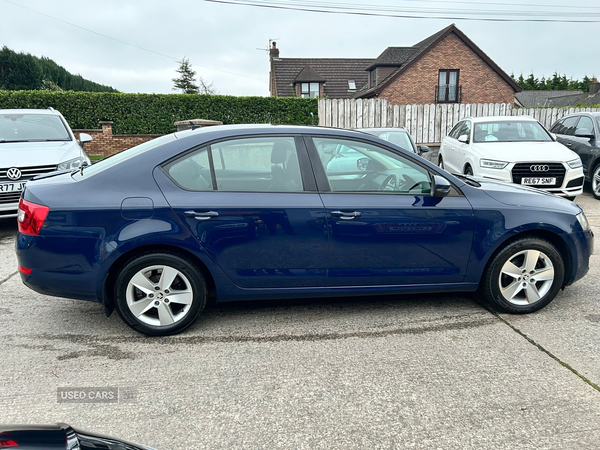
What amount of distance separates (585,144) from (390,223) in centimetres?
846

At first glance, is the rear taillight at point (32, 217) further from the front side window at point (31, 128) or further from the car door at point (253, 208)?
the front side window at point (31, 128)

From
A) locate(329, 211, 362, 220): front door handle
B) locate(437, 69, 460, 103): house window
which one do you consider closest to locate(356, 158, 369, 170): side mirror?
locate(329, 211, 362, 220): front door handle

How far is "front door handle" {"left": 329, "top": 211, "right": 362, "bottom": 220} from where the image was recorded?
382cm

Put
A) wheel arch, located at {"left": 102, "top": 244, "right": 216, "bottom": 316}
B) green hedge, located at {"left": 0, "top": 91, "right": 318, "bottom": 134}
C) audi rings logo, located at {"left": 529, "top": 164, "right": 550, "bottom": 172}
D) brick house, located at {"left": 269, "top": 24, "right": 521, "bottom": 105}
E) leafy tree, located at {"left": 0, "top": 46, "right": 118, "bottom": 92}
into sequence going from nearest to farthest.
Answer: wheel arch, located at {"left": 102, "top": 244, "right": 216, "bottom": 316} < audi rings logo, located at {"left": 529, "top": 164, "right": 550, "bottom": 172} < green hedge, located at {"left": 0, "top": 91, "right": 318, "bottom": 134} < leafy tree, located at {"left": 0, "top": 46, "right": 118, "bottom": 92} < brick house, located at {"left": 269, "top": 24, "right": 521, "bottom": 105}

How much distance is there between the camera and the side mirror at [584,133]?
10.3 m

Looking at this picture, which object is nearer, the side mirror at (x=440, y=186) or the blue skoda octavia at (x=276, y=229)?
the blue skoda octavia at (x=276, y=229)

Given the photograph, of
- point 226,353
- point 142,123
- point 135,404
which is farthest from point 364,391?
point 142,123

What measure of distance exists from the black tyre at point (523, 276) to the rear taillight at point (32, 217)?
11.5 feet

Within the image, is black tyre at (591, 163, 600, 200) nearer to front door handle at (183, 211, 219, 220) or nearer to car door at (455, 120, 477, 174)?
car door at (455, 120, 477, 174)

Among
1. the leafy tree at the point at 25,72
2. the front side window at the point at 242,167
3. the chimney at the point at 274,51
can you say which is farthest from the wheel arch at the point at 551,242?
the chimney at the point at 274,51

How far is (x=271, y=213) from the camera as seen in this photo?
147 inches

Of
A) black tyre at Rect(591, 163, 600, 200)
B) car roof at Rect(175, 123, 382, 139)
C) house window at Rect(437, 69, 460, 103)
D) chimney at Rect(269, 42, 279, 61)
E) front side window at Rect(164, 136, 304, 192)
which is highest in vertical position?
chimney at Rect(269, 42, 279, 61)

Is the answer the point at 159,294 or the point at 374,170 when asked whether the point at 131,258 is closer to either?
the point at 159,294

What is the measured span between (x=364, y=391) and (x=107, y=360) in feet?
5.85
